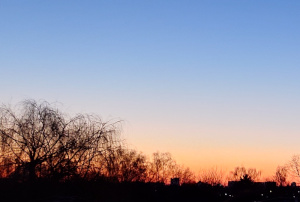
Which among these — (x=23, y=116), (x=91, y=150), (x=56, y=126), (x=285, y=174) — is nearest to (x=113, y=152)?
(x=91, y=150)

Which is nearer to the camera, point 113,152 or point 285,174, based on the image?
point 113,152

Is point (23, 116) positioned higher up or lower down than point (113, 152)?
higher up

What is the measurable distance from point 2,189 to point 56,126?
210 inches

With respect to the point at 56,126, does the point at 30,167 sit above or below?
below

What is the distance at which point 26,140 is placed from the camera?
20.0 metres

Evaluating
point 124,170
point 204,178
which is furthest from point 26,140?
point 204,178

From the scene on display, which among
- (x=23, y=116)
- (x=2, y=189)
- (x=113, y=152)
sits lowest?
(x=2, y=189)

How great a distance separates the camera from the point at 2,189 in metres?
16.4

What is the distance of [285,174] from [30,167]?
9777 centimetres

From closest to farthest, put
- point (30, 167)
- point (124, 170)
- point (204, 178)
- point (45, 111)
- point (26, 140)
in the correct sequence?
point (30, 167) < point (26, 140) < point (45, 111) < point (124, 170) < point (204, 178)

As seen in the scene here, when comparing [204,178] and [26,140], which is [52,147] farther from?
[204,178]

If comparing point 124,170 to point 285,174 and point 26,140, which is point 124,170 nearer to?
point 26,140

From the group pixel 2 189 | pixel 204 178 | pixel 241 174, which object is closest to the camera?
pixel 2 189

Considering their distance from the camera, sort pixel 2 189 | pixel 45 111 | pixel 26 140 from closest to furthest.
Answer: pixel 2 189
pixel 26 140
pixel 45 111
